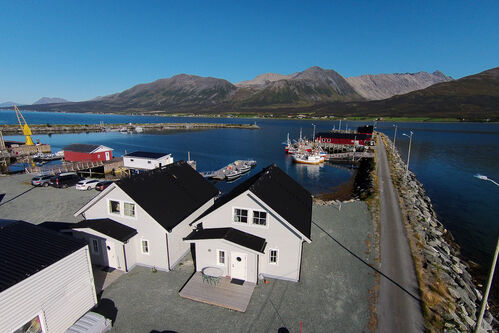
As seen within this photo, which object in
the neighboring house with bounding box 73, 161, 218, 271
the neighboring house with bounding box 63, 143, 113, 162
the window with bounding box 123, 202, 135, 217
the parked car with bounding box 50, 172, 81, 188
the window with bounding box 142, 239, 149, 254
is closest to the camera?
the neighboring house with bounding box 73, 161, 218, 271

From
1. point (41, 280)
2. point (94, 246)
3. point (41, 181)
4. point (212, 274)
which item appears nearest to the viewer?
point (41, 280)

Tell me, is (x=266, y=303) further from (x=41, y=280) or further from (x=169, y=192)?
(x=41, y=280)

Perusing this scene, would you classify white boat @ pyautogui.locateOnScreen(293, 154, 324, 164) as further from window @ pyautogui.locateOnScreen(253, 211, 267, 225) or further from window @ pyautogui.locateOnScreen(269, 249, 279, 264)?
window @ pyautogui.locateOnScreen(253, 211, 267, 225)

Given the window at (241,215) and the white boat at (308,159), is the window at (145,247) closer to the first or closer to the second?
the window at (241,215)

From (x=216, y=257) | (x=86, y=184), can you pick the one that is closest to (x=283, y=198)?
(x=216, y=257)

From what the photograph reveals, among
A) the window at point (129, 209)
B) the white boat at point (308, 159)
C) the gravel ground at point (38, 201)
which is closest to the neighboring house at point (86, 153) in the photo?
the gravel ground at point (38, 201)

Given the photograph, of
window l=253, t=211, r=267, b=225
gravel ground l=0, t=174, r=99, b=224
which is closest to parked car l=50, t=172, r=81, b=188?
gravel ground l=0, t=174, r=99, b=224

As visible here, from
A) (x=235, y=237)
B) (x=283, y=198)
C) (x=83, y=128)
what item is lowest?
(x=235, y=237)
